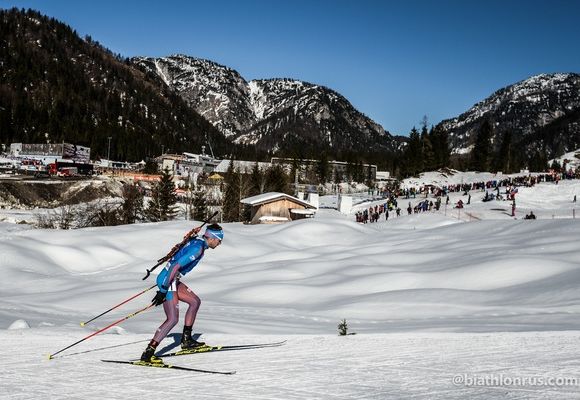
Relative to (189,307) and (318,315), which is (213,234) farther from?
(318,315)


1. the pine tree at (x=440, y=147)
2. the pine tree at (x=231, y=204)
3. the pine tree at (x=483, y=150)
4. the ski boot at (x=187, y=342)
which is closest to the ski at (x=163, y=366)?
the ski boot at (x=187, y=342)

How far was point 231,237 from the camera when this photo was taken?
31.3 metres

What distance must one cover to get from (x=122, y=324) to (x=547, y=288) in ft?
35.7

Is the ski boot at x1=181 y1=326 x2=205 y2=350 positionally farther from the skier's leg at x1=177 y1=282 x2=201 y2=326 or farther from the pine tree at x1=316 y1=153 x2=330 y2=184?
the pine tree at x1=316 y1=153 x2=330 y2=184

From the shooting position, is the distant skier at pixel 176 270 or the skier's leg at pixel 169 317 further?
the distant skier at pixel 176 270

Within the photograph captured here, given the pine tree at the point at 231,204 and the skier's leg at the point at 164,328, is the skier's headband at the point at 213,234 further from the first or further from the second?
the pine tree at the point at 231,204

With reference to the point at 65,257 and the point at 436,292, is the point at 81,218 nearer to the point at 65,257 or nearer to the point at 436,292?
the point at 65,257

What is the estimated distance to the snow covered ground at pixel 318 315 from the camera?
5.20 metres

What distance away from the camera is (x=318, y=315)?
41.1 ft

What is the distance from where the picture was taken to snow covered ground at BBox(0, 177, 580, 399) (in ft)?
17.1

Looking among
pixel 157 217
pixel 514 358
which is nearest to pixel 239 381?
pixel 514 358

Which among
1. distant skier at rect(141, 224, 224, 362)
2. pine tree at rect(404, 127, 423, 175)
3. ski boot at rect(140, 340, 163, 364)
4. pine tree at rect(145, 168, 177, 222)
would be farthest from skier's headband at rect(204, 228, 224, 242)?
pine tree at rect(404, 127, 423, 175)

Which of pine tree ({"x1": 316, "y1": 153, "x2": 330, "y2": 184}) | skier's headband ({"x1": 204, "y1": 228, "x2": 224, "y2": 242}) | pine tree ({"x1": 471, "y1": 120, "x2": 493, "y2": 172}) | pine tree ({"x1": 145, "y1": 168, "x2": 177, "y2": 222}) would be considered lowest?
pine tree ({"x1": 145, "y1": 168, "x2": 177, "y2": 222})

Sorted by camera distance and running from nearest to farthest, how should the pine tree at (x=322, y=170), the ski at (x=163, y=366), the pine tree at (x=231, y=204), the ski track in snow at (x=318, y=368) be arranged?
the ski track in snow at (x=318, y=368) < the ski at (x=163, y=366) < the pine tree at (x=231, y=204) < the pine tree at (x=322, y=170)
